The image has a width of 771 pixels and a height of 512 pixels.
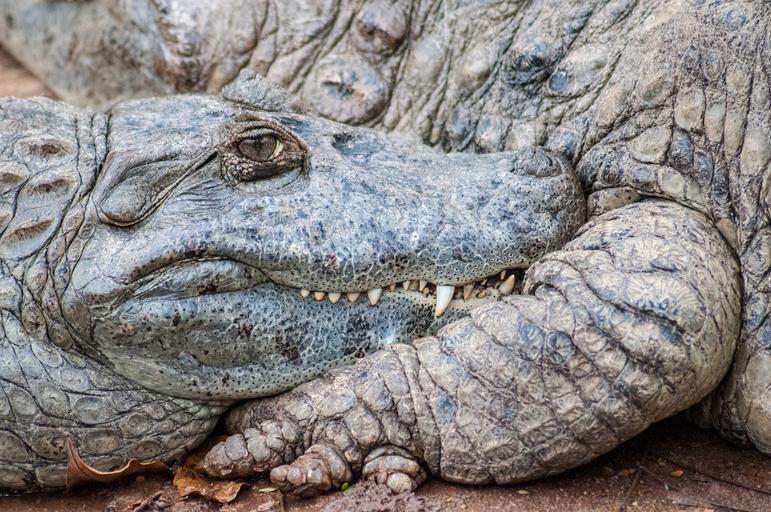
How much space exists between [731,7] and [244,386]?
2.26 m

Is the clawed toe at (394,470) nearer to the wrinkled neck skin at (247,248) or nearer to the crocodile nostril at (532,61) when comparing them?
the wrinkled neck skin at (247,248)

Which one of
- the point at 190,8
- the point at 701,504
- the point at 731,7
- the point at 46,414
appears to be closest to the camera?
the point at 701,504

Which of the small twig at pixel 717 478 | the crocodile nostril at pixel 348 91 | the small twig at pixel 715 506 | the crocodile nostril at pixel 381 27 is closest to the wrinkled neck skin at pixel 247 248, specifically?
the small twig at pixel 717 478

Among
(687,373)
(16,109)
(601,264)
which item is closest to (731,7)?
(601,264)

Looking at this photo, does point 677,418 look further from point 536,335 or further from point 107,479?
point 107,479

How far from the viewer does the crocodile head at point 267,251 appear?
11.8ft

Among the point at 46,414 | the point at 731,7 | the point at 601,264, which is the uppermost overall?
the point at 731,7

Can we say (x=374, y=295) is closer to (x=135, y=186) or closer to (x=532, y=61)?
(x=135, y=186)

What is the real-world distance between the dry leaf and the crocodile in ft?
0.17

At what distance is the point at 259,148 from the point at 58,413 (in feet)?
3.82

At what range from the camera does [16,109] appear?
13.3ft

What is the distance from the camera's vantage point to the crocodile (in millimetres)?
3439

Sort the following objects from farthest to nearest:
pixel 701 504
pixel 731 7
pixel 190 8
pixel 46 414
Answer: pixel 190 8 < pixel 731 7 < pixel 46 414 < pixel 701 504

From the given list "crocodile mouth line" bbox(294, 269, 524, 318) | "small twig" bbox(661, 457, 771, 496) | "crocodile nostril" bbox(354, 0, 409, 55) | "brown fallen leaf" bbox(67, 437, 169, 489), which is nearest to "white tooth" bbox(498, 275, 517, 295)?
"crocodile mouth line" bbox(294, 269, 524, 318)
